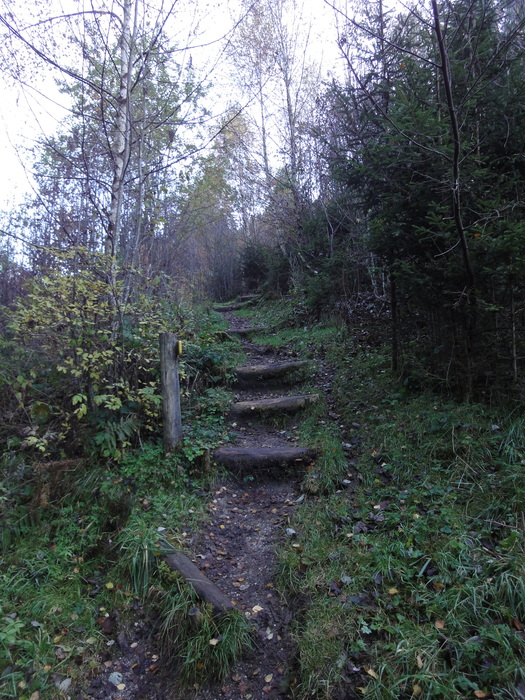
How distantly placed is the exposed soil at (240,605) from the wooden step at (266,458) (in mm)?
124

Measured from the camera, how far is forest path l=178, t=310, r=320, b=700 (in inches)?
98.1

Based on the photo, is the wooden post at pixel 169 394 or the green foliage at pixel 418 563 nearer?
the green foliage at pixel 418 563

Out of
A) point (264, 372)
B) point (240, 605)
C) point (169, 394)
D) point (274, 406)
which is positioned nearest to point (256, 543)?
point (240, 605)

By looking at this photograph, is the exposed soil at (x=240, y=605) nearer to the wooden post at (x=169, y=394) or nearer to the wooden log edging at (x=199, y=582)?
the wooden log edging at (x=199, y=582)

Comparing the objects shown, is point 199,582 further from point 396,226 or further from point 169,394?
point 396,226

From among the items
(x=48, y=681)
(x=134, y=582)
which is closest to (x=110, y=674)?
(x=48, y=681)

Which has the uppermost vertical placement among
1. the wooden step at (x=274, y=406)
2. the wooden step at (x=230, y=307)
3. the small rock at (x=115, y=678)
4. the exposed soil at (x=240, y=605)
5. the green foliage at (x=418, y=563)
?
the wooden step at (x=230, y=307)

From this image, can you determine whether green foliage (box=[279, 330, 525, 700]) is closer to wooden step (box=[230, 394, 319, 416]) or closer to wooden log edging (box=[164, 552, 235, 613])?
wooden log edging (box=[164, 552, 235, 613])

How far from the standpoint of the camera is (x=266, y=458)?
430cm

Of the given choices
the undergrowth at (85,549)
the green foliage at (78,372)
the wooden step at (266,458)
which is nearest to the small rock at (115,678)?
the undergrowth at (85,549)

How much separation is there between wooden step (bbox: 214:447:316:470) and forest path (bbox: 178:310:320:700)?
0.03 feet

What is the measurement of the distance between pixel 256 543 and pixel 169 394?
5.86 feet

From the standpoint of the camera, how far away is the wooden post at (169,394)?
173 inches

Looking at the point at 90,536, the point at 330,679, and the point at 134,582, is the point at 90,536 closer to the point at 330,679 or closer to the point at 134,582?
the point at 134,582
